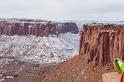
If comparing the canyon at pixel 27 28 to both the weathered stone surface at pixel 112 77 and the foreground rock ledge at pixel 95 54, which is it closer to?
the foreground rock ledge at pixel 95 54

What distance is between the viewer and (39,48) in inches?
4063

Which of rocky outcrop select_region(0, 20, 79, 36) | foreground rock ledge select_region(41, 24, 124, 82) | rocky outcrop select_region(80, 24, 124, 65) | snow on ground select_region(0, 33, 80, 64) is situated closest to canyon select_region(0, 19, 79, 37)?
rocky outcrop select_region(0, 20, 79, 36)

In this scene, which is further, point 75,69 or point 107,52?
point 75,69

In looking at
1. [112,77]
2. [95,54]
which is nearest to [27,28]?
[95,54]

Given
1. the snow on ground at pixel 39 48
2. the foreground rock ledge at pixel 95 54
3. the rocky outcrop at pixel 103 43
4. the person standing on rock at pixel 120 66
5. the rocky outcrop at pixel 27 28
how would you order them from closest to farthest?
the person standing on rock at pixel 120 66, the foreground rock ledge at pixel 95 54, the rocky outcrop at pixel 103 43, the snow on ground at pixel 39 48, the rocky outcrop at pixel 27 28

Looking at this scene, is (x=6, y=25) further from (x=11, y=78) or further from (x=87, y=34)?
(x=87, y=34)

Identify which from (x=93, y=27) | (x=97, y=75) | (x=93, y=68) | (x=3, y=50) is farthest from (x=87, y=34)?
(x=3, y=50)

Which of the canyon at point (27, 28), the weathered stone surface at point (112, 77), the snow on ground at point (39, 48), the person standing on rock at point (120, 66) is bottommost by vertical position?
the snow on ground at point (39, 48)

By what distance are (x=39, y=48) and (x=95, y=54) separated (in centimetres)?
5507

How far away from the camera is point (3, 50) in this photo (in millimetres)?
103812

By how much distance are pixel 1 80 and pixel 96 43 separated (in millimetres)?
21402

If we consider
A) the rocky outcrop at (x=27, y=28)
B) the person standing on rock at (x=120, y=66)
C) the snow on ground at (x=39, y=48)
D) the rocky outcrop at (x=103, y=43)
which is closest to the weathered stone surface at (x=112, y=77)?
the person standing on rock at (x=120, y=66)

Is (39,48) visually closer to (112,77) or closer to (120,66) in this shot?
(112,77)

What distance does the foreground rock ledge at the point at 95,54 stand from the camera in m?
42.5
